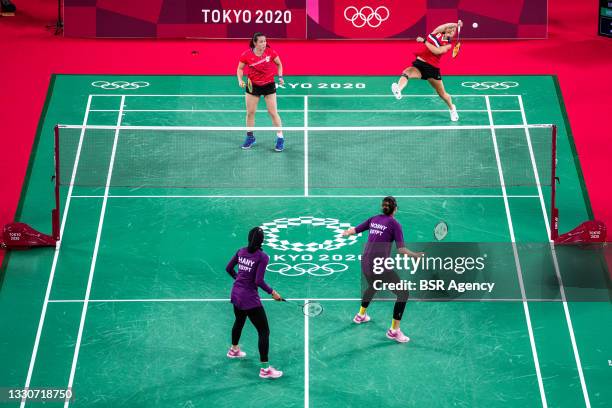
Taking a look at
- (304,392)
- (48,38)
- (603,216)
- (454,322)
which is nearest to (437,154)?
(603,216)

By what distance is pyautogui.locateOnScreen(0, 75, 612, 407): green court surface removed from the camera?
19.1 m

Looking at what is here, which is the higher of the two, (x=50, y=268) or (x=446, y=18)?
(x=446, y=18)

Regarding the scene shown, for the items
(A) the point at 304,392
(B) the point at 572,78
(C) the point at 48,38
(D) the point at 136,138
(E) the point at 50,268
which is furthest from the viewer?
(C) the point at 48,38

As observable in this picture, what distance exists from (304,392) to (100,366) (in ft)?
9.54

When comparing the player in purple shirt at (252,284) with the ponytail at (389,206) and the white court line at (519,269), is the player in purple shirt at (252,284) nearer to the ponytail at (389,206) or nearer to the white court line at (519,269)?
the ponytail at (389,206)

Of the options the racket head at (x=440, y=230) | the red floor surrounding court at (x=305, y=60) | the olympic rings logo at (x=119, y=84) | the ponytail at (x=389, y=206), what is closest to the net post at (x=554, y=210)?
the racket head at (x=440, y=230)

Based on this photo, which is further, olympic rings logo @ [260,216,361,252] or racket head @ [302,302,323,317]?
olympic rings logo @ [260,216,361,252]

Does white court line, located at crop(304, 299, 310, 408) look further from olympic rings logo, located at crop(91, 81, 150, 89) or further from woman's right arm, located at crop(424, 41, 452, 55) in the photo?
olympic rings logo, located at crop(91, 81, 150, 89)

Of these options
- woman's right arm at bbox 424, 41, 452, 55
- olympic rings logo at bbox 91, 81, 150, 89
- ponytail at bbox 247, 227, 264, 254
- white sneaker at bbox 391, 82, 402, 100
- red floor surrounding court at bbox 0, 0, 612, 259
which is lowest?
olympic rings logo at bbox 91, 81, 150, 89

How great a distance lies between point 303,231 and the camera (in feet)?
74.5

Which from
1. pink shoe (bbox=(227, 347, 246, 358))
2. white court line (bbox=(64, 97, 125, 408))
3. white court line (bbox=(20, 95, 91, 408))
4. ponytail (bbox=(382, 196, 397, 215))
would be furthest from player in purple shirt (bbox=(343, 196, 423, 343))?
white court line (bbox=(20, 95, 91, 408))

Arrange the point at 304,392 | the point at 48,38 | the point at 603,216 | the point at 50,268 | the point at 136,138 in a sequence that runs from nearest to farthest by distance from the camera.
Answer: the point at 304,392 < the point at 50,268 < the point at 603,216 < the point at 136,138 < the point at 48,38

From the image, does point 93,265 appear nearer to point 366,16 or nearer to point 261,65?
point 261,65

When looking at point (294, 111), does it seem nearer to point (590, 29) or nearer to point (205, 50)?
point (205, 50)
